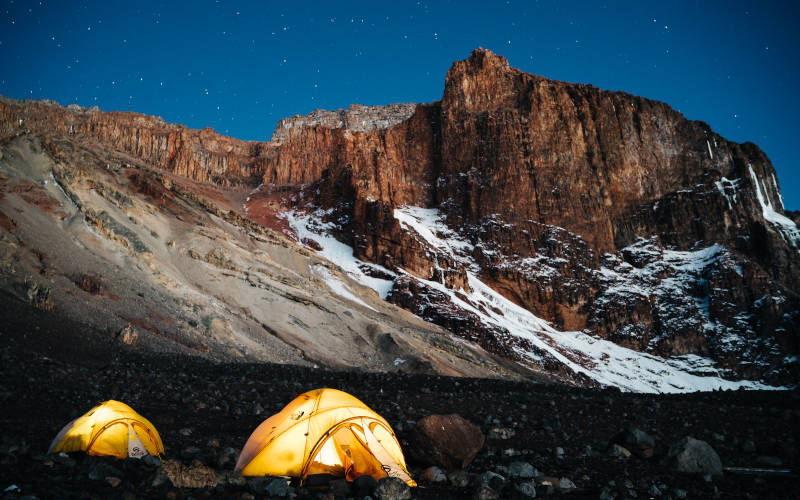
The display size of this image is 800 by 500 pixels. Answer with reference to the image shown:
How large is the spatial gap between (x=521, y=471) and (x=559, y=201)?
119 meters

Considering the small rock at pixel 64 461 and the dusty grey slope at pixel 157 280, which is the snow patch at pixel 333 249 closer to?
the dusty grey slope at pixel 157 280

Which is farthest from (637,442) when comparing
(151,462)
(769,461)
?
(151,462)

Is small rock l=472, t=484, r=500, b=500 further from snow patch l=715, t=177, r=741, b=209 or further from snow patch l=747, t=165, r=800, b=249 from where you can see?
snow patch l=747, t=165, r=800, b=249

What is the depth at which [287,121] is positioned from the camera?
194 metres

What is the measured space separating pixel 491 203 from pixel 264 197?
199 feet

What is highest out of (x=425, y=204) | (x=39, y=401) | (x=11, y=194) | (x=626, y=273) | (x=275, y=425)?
(x=425, y=204)

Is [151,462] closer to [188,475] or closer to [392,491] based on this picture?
[188,475]

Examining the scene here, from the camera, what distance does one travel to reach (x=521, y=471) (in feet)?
20.2

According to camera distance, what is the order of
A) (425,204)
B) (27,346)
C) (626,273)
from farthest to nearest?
(425,204) < (626,273) < (27,346)

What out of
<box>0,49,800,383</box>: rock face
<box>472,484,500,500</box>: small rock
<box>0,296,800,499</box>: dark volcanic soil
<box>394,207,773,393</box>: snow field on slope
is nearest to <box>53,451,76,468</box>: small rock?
<box>0,296,800,499</box>: dark volcanic soil

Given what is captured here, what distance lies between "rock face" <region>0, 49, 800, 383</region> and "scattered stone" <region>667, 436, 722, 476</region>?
251ft

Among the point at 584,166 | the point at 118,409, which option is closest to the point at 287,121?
the point at 584,166

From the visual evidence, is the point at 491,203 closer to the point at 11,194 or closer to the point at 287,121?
the point at 11,194

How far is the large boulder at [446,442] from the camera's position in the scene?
22.0 ft
